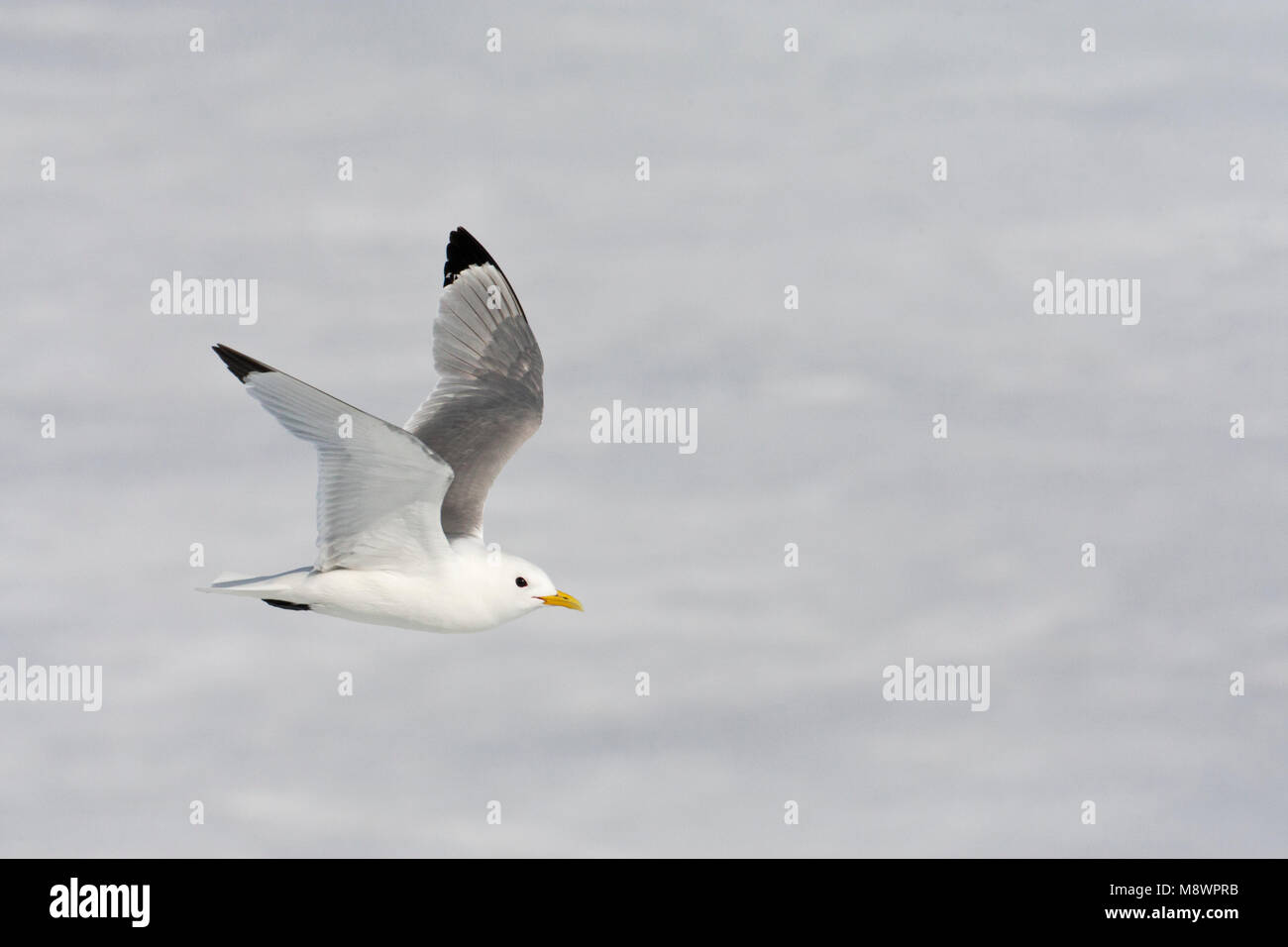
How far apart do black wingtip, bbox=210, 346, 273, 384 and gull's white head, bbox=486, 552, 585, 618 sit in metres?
3.74

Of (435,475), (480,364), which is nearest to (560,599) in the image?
(435,475)

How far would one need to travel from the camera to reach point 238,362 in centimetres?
1471

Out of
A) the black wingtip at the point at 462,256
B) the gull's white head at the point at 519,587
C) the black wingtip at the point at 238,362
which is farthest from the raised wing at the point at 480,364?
the black wingtip at the point at 238,362

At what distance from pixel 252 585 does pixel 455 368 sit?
15.0ft

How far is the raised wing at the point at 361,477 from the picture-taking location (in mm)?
14984

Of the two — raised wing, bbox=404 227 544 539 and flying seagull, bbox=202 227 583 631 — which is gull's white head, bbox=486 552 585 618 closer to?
flying seagull, bbox=202 227 583 631

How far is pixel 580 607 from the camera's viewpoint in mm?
17328

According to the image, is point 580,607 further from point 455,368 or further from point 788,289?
point 788,289

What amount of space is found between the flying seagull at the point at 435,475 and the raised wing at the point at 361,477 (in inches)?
0.5

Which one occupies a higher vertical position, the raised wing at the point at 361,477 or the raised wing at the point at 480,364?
the raised wing at the point at 480,364

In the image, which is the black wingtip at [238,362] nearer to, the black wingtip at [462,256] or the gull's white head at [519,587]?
the gull's white head at [519,587]

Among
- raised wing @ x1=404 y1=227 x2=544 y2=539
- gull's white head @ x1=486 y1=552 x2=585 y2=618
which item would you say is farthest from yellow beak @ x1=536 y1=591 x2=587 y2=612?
raised wing @ x1=404 y1=227 x2=544 y2=539

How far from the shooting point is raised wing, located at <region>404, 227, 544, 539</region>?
1966 cm
